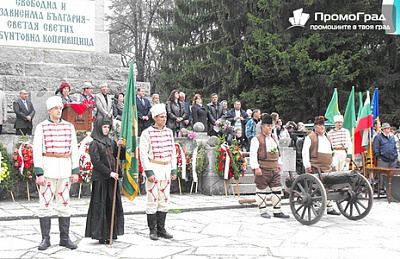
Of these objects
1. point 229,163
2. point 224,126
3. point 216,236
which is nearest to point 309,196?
point 216,236

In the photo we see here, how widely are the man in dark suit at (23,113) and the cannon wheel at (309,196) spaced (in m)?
6.96

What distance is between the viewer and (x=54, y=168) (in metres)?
6.90

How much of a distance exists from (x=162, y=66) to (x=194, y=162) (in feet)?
54.8

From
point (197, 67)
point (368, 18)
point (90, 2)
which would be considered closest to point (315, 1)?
point (368, 18)

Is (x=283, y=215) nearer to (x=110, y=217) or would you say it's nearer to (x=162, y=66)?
(x=110, y=217)

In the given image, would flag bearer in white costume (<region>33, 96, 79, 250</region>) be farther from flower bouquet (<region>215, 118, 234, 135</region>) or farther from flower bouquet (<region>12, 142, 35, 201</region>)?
flower bouquet (<region>215, 118, 234, 135</region>)

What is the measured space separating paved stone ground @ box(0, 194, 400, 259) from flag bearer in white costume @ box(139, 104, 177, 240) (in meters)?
0.31

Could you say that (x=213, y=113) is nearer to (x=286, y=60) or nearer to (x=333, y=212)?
(x=333, y=212)

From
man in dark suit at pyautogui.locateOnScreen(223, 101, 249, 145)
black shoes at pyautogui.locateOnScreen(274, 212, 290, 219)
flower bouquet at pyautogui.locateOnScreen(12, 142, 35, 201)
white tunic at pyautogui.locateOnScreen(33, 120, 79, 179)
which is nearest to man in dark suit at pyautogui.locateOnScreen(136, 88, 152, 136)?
man in dark suit at pyautogui.locateOnScreen(223, 101, 249, 145)

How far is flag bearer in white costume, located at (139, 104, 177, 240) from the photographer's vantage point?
7555 mm

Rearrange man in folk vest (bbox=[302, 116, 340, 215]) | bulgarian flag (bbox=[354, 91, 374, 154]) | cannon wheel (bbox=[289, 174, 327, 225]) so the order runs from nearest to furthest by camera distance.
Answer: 1. cannon wheel (bbox=[289, 174, 327, 225])
2. man in folk vest (bbox=[302, 116, 340, 215])
3. bulgarian flag (bbox=[354, 91, 374, 154])
